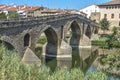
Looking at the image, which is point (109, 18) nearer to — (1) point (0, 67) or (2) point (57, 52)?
(2) point (57, 52)

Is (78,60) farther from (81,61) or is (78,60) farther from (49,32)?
(49,32)

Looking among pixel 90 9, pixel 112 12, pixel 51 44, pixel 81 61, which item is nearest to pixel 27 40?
pixel 81 61

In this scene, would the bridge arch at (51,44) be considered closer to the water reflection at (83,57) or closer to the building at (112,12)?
the water reflection at (83,57)

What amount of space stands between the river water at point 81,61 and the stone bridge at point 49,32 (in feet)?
8.22

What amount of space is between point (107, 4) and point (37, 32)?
5033cm

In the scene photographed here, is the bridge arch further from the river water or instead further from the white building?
the white building

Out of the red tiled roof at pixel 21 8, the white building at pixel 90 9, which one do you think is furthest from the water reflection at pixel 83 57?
the red tiled roof at pixel 21 8

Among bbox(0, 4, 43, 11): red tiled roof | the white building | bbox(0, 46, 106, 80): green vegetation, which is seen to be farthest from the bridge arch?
bbox(0, 4, 43, 11): red tiled roof

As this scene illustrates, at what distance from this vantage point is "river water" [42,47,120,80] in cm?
5248

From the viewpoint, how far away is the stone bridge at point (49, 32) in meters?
46.5

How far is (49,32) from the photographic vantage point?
62.7m

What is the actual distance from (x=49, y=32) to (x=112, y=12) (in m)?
41.8

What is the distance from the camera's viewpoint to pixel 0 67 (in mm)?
21047

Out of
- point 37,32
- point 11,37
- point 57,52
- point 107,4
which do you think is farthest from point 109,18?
point 11,37
